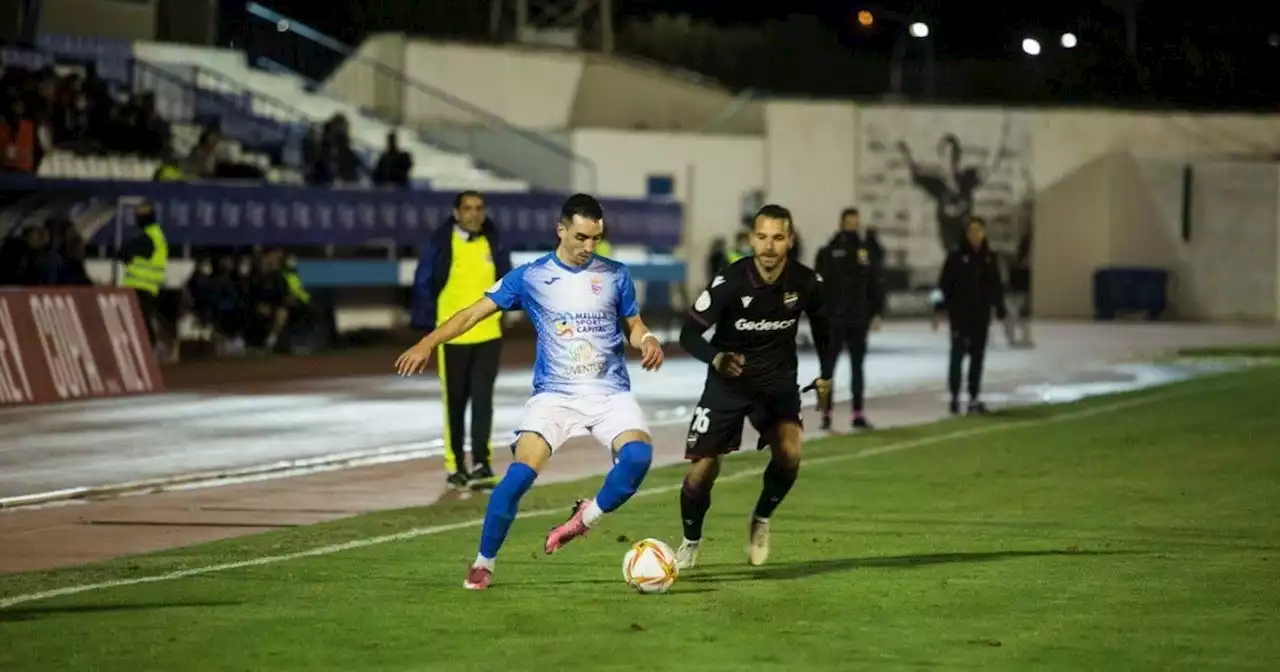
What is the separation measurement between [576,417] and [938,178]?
39618 mm

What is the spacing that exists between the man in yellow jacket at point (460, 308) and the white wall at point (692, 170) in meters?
27.2

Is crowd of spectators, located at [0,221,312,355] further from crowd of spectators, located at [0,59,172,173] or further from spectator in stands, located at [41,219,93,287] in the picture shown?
spectator in stands, located at [41,219,93,287]

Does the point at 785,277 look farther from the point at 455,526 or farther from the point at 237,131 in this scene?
the point at 237,131

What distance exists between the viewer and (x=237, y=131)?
1398 inches

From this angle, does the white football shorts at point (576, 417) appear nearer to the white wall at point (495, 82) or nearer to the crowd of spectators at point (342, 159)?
the crowd of spectators at point (342, 159)

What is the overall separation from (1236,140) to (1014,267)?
22.1 ft

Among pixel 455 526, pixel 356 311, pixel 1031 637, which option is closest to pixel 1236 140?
pixel 356 311

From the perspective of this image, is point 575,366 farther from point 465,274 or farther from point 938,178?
point 938,178

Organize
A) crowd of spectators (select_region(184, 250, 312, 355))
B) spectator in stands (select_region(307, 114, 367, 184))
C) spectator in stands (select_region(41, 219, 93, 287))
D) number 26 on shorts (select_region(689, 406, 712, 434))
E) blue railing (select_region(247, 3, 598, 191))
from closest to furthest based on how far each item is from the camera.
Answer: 1. number 26 on shorts (select_region(689, 406, 712, 434))
2. spectator in stands (select_region(41, 219, 93, 287))
3. crowd of spectators (select_region(184, 250, 312, 355))
4. spectator in stands (select_region(307, 114, 367, 184))
5. blue railing (select_region(247, 3, 598, 191))

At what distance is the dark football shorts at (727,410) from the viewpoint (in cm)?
1129

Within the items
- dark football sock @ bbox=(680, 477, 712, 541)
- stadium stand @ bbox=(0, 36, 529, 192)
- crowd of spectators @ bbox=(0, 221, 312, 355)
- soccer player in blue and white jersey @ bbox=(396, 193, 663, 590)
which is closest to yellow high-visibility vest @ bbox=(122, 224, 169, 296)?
crowd of spectators @ bbox=(0, 221, 312, 355)

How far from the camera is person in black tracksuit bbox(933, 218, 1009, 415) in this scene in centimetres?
2212

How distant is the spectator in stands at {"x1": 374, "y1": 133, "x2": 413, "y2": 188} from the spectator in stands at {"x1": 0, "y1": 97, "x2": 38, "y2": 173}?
7160mm

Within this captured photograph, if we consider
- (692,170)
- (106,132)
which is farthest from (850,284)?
(692,170)
